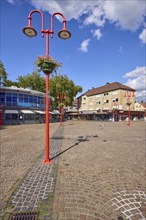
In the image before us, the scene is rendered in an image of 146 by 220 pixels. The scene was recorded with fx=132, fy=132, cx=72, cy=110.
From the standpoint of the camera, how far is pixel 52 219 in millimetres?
2668

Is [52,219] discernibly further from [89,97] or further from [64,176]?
[89,97]

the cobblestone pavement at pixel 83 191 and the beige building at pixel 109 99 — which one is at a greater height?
the beige building at pixel 109 99

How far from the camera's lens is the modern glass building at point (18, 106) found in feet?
91.5

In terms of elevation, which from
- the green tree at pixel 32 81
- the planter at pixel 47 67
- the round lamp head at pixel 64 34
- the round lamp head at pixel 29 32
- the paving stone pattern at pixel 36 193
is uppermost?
the green tree at pixel 32 81

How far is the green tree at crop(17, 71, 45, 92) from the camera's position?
140 ft

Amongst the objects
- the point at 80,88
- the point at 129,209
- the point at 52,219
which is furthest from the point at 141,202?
the point at 80,88

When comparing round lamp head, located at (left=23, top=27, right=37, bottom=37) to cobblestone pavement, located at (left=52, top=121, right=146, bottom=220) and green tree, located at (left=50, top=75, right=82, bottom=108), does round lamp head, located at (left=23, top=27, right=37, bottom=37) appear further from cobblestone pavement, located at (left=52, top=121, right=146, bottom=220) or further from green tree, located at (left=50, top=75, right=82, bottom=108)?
green tree, located at (left=50, top=75, right=82, bottom=108)

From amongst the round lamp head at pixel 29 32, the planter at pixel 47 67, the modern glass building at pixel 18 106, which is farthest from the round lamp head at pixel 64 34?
the modern glass building at pixel 18 106

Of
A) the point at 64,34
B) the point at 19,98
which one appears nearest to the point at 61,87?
the point at 19,98

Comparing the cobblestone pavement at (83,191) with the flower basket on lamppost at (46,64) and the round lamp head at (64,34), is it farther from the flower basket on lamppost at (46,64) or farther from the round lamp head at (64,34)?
the round lamp head at (64,34)

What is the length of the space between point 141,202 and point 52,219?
2160 mm

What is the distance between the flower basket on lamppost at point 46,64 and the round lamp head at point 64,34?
1203 millimetres

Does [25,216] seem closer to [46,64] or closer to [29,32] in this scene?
[46,64]

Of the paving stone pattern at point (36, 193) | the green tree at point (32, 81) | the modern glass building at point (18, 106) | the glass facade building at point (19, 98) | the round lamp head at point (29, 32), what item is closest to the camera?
the paving stone pattern at point (36, 193)
